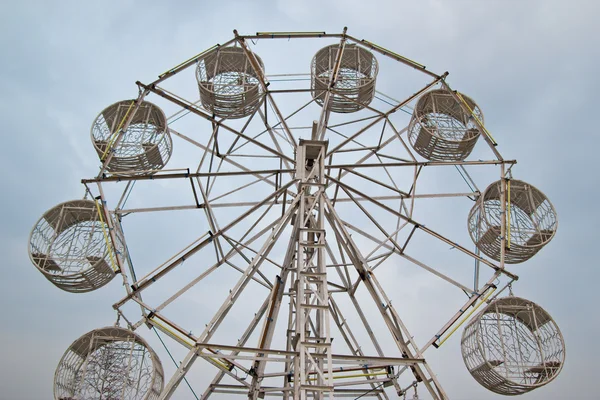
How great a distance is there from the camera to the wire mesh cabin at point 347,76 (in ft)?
66.3

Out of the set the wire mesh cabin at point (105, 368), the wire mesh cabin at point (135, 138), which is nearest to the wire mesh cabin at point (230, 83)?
the wire mesh cabin at point (135, 138)

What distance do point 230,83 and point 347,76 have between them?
4.92 metres

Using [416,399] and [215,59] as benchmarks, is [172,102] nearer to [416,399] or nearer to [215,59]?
[215,59]

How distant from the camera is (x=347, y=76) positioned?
2097cm

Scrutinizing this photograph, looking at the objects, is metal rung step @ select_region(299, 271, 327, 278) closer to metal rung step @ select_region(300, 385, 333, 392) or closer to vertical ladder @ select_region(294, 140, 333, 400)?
vertical ladder @ select_region(294, 140, 333, 400)

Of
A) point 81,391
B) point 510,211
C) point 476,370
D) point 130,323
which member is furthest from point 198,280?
point 510,211

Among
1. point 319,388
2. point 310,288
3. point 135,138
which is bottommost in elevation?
point 319,388

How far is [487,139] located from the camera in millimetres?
18531

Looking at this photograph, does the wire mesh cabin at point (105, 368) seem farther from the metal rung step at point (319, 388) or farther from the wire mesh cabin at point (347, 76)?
the wire mesh cabin at point (347, 76)

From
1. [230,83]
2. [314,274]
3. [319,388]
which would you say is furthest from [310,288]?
[230,83]

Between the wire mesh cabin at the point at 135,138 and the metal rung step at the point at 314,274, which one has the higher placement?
the wire mesh cabin at the point at 135,138

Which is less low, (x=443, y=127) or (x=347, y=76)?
(x=347, y=76)

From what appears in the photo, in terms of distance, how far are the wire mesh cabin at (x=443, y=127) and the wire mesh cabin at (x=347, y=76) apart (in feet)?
7.25

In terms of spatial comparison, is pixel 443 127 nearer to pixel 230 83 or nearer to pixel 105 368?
pixel 230 83
